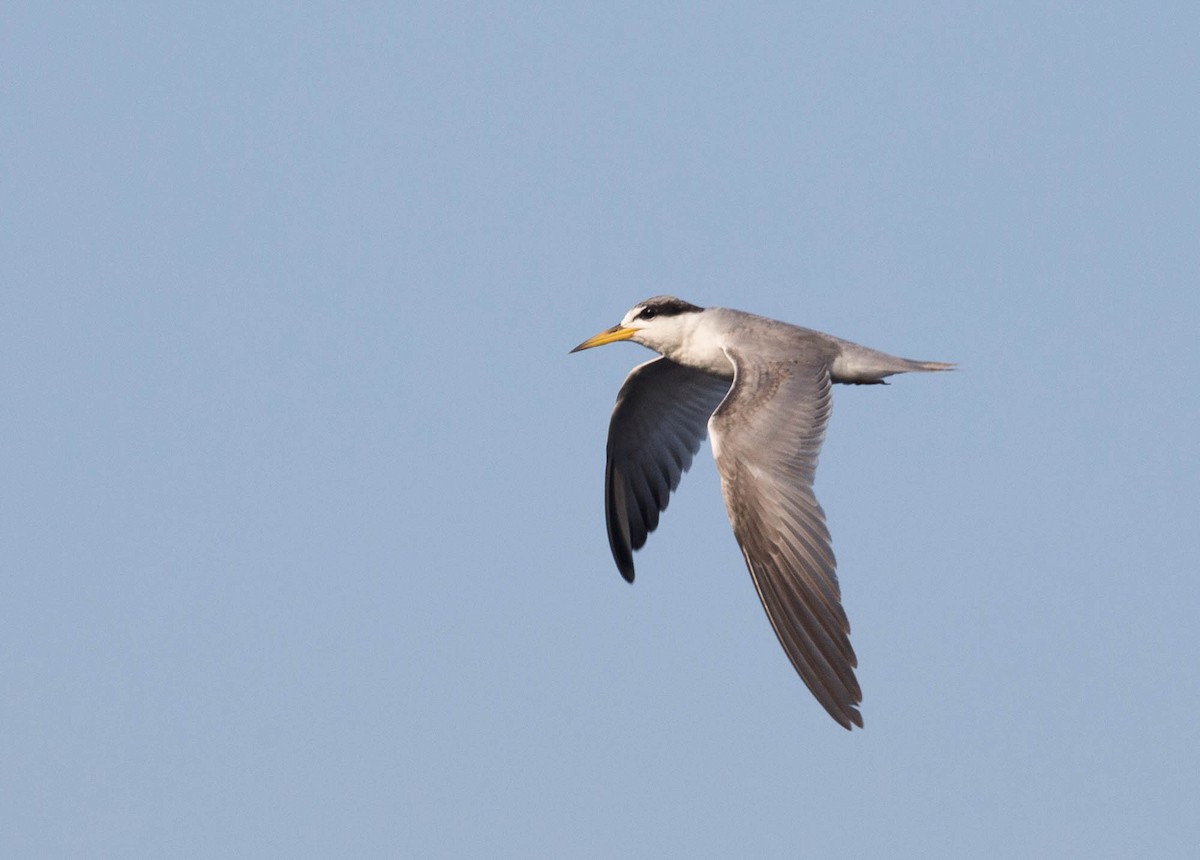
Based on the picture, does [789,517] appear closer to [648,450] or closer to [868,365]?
[868,365]

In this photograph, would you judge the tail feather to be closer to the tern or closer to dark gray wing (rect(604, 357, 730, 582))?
the tern

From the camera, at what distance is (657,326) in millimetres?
19875

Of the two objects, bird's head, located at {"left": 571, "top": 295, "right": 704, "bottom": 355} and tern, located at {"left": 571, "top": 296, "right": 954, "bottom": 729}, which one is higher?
bird's head, located at {"left": 571, "top": 295, "right": 704, "bottom": 355}

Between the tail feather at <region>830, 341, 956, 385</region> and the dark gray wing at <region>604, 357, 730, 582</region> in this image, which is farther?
the dark gray wing at <region>604, 357, 730, 582</region>

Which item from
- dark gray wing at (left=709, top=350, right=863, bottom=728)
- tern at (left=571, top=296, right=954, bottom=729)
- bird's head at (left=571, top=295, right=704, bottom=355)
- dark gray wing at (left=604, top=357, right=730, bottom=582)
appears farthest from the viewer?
dark gray wing at (left=604, top=357, right=730, bottom=582)

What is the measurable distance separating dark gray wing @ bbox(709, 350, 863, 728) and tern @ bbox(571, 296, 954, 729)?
0.01m

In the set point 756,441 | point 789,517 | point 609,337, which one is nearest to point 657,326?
point 609,337

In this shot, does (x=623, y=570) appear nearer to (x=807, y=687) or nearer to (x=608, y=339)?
(x=608, y=339)

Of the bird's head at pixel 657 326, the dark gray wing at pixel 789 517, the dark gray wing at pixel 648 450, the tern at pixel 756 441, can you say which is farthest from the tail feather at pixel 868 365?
the dark gray wing at pixel 648 450

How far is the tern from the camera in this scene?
50.6 feet

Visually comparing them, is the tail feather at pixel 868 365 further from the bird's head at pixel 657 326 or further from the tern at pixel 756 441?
the bird's head at pixel 657 326

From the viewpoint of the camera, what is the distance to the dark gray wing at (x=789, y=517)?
15133 millimetres

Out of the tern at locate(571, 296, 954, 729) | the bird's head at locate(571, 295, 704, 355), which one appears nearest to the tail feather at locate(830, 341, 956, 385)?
the tern at locate(571, 296, 954, 729)

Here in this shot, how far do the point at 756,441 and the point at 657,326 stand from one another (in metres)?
3.70
